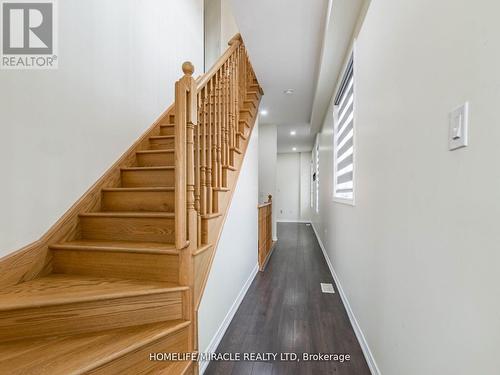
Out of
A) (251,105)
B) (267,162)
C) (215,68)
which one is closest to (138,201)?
(215,68)

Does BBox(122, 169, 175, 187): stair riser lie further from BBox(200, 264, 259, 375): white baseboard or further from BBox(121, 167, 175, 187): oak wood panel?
BBox(200, 264, 259, 375): white baseboard

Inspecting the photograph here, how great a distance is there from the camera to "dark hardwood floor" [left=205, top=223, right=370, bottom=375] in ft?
5.31

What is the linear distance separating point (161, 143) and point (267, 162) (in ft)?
10.8

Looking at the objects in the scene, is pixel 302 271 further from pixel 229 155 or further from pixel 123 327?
pixel 123 327

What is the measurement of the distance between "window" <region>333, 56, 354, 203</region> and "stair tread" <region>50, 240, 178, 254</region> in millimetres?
1626

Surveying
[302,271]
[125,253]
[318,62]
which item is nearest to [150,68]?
[318,62]

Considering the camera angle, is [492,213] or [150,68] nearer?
[492,213]

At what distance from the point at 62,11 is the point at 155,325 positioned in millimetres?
2148

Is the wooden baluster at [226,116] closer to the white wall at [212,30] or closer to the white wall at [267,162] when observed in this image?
the white wall at [212,30]

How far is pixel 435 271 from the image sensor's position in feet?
2.93

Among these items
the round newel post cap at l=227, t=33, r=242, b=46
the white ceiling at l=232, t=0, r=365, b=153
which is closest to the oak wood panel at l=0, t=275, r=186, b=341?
the white ceiling at l=232, t=0, r=365, b=153

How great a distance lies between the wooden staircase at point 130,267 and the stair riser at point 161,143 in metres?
0.46

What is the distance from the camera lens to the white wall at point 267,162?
18.4ft

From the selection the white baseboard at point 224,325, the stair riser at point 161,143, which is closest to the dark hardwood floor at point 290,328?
the white baseboard at point 224,325
